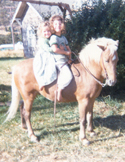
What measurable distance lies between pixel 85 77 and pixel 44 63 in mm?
804

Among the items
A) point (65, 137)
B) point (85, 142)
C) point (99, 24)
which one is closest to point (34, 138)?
point (65, 137)

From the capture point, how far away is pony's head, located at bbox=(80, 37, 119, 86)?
2.85 metres

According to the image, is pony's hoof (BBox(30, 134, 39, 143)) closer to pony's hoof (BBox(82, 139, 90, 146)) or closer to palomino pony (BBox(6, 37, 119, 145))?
palomino pony (BBox(6, 37, 119, 145))

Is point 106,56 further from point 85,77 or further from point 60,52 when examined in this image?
point 60,52

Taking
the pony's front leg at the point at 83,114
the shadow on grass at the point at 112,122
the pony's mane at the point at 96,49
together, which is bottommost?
the shadow on grass at the point at 112,122

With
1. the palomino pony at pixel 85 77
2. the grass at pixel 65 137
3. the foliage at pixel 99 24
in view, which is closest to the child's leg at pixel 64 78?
the palomino pony at pixel 85 77

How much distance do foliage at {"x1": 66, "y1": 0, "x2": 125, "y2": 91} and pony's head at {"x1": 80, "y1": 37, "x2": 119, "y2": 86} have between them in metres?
2.10

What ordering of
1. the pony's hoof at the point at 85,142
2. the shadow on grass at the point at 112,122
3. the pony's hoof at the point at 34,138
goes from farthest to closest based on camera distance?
1. the shadow on grass at the point at 112,122
2. the pony's hoof at the point at 34,138
3. the pony's hoof at the point at 85,142

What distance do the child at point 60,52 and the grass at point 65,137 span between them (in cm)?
95

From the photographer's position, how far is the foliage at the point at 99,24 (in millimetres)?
5023

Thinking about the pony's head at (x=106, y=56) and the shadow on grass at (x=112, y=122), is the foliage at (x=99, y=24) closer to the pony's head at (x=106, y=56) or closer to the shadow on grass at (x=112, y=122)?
the shadow on grass at (x=112, y=122)

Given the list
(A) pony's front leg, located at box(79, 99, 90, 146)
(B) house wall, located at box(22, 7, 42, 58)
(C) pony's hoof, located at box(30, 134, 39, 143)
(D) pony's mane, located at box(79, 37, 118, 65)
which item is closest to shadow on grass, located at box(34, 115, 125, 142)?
(C) pony's hoof, located at box(30, 134, 39, 143)

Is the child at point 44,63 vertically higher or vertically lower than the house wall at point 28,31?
lower

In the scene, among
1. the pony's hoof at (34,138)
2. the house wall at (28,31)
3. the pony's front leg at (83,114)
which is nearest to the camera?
the pony's front leg at (83,114)
